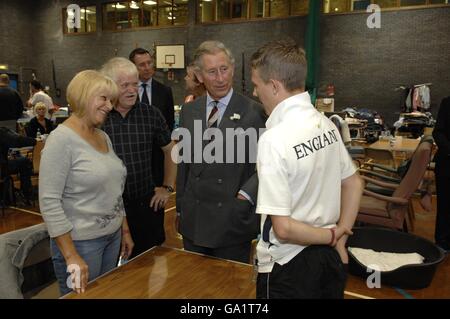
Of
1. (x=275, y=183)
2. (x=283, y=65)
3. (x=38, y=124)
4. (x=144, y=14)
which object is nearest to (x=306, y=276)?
(x=275, y=183)

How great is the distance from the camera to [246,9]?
40.7 feet

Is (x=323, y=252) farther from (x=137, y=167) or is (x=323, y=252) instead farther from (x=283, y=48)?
(x=137, y=167)

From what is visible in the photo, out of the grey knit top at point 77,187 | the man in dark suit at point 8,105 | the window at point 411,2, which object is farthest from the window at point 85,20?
the grey knit top at point 77,187

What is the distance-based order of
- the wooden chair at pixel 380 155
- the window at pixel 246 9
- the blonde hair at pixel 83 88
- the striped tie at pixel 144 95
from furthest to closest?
the window at pixel 246 9, the wooden chair at pixel 380 155, the striped tie at pixel 144 95, the blonde hair at pixel 83 88

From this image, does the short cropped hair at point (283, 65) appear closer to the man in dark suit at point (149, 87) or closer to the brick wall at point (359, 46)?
the man in dark suit at point (149, 87)

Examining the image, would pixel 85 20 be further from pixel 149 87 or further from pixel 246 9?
pixel 149 87

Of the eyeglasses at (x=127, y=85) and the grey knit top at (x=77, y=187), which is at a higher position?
the eyeglasses at (x=127, y=85)

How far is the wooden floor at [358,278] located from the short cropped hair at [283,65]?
123cm

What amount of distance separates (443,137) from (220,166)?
2.61 meters

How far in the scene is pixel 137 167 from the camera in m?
1.96

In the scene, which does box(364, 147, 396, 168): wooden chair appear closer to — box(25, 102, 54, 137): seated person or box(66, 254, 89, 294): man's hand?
box(66, 254, 89, 294): man's hand

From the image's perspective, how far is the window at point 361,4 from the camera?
1021cm

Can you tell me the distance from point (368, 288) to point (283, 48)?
2.44 m

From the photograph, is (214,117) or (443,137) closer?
(214,117)
